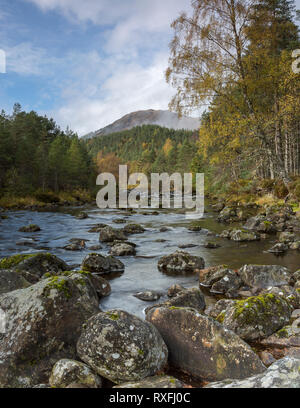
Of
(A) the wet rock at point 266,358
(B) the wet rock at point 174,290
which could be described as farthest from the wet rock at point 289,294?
(B) the wet rock at point 174,290

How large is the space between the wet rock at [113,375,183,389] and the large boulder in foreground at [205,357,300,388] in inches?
23.8

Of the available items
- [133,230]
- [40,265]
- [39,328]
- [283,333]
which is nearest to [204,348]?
→ [283,333]

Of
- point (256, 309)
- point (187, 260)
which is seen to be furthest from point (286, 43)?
point (256, 309)

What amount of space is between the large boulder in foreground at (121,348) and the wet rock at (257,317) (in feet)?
5.61

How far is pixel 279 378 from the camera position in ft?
9.49

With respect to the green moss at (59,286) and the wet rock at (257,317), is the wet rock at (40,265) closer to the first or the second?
the green moss at (59,286)

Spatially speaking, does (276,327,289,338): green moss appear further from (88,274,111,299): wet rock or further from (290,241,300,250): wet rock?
(290,241,300,250): wet rock

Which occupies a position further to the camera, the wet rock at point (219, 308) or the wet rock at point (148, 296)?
the wet rock at point (148, 296)

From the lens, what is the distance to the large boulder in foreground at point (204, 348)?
3.87 meters

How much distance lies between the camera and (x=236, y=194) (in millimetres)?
32250

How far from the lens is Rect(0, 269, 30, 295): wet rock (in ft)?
20.8

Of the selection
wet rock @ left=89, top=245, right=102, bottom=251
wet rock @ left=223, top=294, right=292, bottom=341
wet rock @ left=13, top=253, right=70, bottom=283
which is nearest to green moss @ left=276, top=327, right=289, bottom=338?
wet rock @ left=223, top=294, right=292, bottom=341
